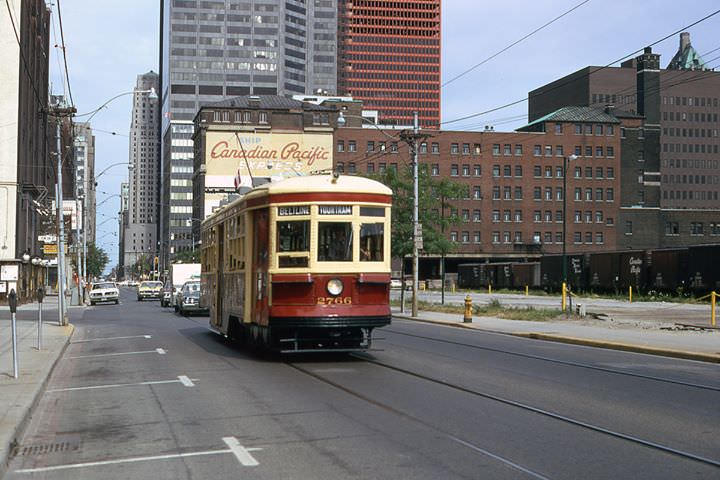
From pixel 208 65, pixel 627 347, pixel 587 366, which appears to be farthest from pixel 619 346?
pixel 208 65

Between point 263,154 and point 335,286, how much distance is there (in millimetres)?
105794

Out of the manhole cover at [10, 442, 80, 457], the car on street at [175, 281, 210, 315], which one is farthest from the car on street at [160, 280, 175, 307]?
the manhole cover at [10, 442, 80, 457]

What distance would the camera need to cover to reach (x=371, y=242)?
626 inches

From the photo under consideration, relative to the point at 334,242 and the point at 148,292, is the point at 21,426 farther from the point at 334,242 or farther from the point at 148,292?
the point at 148,292

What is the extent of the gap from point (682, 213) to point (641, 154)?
44.2 ft

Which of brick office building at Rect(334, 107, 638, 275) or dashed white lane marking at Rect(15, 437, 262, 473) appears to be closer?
dashed white lane marking at Rect(15, 437, 262, 473)

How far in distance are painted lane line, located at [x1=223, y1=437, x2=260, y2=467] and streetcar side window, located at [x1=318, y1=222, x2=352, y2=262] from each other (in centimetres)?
720

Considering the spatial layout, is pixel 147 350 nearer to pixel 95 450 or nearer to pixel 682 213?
pixel 95 450

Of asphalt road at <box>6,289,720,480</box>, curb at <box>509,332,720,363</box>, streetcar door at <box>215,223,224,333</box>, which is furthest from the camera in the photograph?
streetcar door at <box>215,223,224,333</box>

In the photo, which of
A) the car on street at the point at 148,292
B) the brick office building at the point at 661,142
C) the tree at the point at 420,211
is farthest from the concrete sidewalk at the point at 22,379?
the brick office building at the point at 661,142

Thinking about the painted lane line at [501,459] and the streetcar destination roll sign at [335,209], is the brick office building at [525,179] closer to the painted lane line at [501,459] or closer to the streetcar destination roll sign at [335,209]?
the streetcar destination roll sign at [335,209]

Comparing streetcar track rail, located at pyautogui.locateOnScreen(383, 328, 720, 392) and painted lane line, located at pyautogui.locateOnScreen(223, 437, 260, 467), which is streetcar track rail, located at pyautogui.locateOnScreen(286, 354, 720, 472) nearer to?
painted lane line, located at pyautogui.locateOnScreen(223, 437, 260, 467)

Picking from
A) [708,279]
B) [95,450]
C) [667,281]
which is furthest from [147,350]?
[667,281]

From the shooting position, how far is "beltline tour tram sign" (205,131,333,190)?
118m
